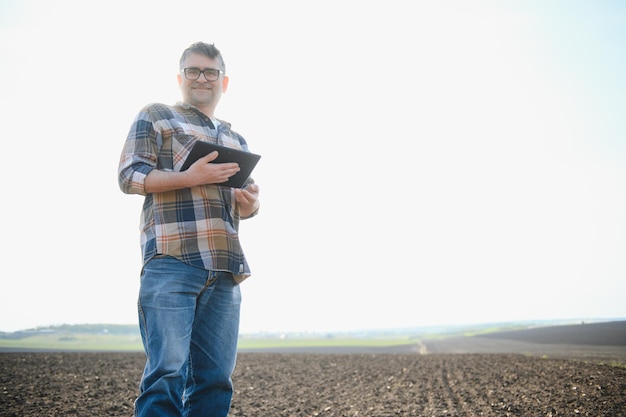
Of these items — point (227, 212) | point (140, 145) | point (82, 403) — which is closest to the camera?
point (140, 145)

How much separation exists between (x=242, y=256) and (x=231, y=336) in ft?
1.23

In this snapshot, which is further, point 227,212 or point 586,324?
point 586,324

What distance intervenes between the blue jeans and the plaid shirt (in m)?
0.07

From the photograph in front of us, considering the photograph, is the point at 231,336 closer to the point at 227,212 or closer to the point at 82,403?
the point at 227,212

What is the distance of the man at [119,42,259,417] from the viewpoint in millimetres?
1766

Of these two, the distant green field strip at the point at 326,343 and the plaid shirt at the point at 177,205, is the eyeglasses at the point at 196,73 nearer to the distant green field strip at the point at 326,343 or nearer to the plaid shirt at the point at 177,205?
the plaid shirt at the point at 177,205

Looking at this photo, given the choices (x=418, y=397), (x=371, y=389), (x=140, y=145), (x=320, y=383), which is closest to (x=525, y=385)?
(x=418, y=397)

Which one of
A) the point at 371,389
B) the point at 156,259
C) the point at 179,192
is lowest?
the point at 371,389

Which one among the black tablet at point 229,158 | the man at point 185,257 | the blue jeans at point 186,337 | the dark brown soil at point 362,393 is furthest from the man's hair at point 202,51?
the dark brown soil at point 362,393

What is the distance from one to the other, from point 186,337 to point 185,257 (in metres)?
0.33

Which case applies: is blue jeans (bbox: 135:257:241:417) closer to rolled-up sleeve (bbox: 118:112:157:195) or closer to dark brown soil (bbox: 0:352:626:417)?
rolled-up sleeve (bbox: 118:112:157:195)

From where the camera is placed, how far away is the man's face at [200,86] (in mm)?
2273

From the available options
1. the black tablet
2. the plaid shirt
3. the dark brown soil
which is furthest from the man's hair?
the dark brown soil

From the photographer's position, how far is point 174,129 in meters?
2.12
